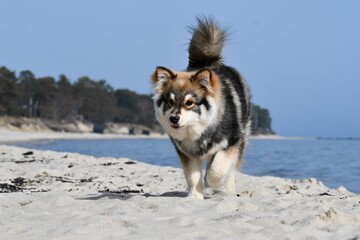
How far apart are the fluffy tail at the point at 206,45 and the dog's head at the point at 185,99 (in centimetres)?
106

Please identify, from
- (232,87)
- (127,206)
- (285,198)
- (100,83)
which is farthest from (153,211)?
(100,83)

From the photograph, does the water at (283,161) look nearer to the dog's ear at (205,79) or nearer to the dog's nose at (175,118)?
the dog's ear at (205,79)

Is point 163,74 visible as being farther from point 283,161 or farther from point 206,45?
point 283,161

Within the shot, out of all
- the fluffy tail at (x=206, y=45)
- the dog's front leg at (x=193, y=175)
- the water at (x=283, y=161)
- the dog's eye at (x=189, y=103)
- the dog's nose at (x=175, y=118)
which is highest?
the fluffy tail at (x=206, y=45)

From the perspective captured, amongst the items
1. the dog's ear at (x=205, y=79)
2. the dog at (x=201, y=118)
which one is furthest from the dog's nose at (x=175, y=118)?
the dog's ear at (x=205, y=79)

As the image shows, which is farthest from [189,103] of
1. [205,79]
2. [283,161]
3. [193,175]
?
[283,161]

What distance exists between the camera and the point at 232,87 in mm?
6793

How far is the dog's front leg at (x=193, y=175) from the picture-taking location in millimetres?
6418

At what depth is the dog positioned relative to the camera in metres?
5.97

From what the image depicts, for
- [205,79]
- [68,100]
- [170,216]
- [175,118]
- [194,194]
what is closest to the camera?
[170,216]

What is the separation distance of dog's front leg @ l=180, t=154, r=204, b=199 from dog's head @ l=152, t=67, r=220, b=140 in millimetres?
408

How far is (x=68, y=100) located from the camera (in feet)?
252

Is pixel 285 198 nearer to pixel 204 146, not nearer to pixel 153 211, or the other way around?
pixel 204 146

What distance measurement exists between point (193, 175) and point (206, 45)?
66.5 inches
